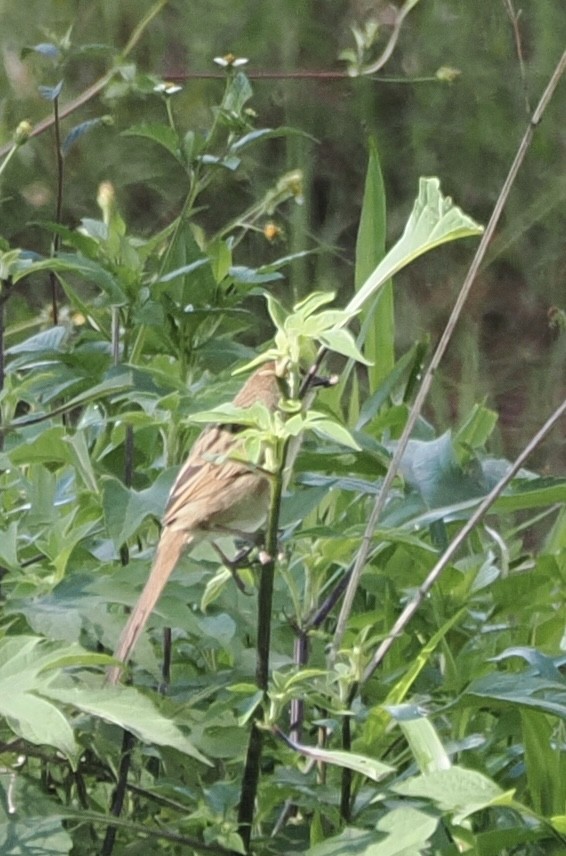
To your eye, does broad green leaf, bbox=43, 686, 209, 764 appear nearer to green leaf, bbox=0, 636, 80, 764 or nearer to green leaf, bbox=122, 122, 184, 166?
green leaf, bbox=0, 636, 80, 764

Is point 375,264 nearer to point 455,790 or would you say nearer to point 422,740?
point 422,740

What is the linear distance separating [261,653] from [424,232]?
1.05 feet

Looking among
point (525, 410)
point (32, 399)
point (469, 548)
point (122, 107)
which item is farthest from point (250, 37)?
point (32, 399)

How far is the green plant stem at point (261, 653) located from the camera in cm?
100

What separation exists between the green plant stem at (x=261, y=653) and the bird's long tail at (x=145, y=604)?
4.3 inches

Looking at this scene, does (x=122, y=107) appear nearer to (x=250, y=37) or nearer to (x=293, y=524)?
(x=250, y=37)

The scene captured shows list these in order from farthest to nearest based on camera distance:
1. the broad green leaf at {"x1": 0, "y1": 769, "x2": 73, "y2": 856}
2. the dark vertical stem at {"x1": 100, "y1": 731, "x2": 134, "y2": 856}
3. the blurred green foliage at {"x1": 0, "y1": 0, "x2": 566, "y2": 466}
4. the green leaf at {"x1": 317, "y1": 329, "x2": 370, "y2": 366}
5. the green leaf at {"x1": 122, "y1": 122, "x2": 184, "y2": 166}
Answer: the blurred green foliage at {"x1": 0, "y1": 0, "x2": 566, "y2": 466} < the green leaf at {"x1": 122, "y1": 122, "x2": 184, "y2": 166} < the dark vertical stem at {"x1": 100, "y1": 731, "x2": 134, "y2": 856} < the broad green leaf at {"x1": 0, "y1": 769, "x2": 73, "y2": 856} < the green leaf at {"x1": 317, "y1": 329, "x2": 370, "y2": 366}

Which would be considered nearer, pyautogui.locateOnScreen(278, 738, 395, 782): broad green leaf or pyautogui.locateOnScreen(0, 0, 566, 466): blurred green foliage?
pyautogui.locateOnScreen(278, 738, 395, 782): broad green leaf

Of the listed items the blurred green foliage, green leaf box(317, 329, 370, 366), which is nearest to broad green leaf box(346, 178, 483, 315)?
green leaf box(317, 329, 370, 366)

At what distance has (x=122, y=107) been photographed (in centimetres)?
416

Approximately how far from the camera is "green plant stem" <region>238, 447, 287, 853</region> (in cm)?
100

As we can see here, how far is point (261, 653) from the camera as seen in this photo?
106cm

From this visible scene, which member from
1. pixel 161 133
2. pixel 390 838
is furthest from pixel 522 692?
pixel 161 133

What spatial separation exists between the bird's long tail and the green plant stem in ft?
0.36
